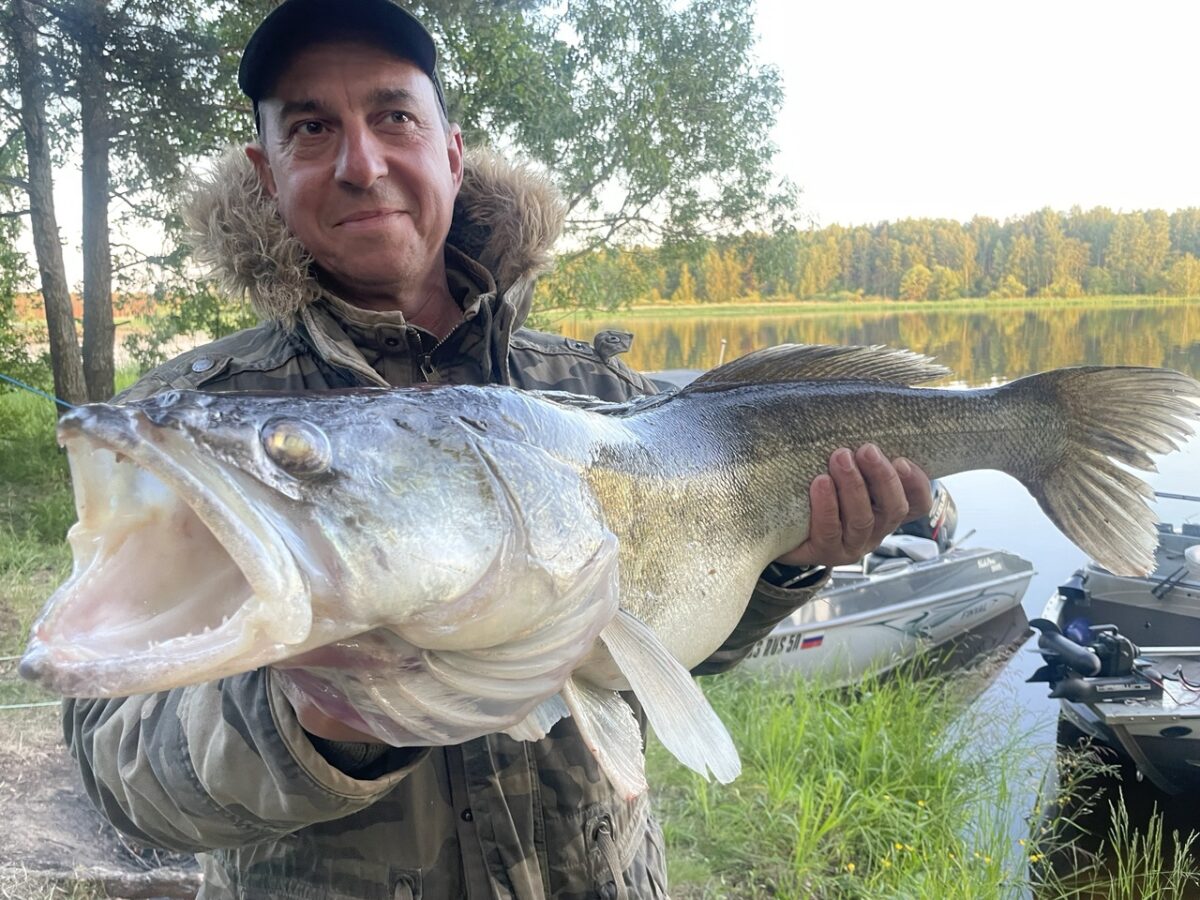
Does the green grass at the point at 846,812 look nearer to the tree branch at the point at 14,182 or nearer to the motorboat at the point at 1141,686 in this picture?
the motorboat at the point at 1141,686

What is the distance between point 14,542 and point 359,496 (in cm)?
816

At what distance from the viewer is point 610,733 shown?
153 centimetres

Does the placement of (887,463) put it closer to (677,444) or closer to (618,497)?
(677,444)

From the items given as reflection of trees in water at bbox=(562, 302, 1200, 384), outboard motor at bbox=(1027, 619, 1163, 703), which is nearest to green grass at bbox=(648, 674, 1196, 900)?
outboard motor at bbox=(1027, 619, 1163, 703)

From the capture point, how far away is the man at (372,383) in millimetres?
1481

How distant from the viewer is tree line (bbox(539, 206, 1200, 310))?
47.9 ft

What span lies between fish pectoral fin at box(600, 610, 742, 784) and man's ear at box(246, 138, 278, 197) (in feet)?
5.57

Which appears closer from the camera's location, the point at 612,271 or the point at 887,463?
the point at 887,463

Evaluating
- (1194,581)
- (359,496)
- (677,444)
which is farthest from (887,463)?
(1194,581)

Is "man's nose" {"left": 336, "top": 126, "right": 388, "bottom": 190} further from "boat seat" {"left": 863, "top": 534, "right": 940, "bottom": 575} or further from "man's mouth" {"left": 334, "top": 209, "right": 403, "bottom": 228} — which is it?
"boat seat" {"left": 863, "top": 534, "right": 940, "bottom": 575}

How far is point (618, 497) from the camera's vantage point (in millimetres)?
1647

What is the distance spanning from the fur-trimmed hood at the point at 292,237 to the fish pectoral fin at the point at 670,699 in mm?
1092

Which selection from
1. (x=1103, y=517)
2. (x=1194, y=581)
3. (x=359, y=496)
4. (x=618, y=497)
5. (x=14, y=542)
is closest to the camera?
(x=359, y=496)

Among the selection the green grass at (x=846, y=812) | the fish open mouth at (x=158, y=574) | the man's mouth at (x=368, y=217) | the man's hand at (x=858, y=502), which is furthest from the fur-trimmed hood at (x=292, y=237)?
the green grass at (x=846, y=812)
